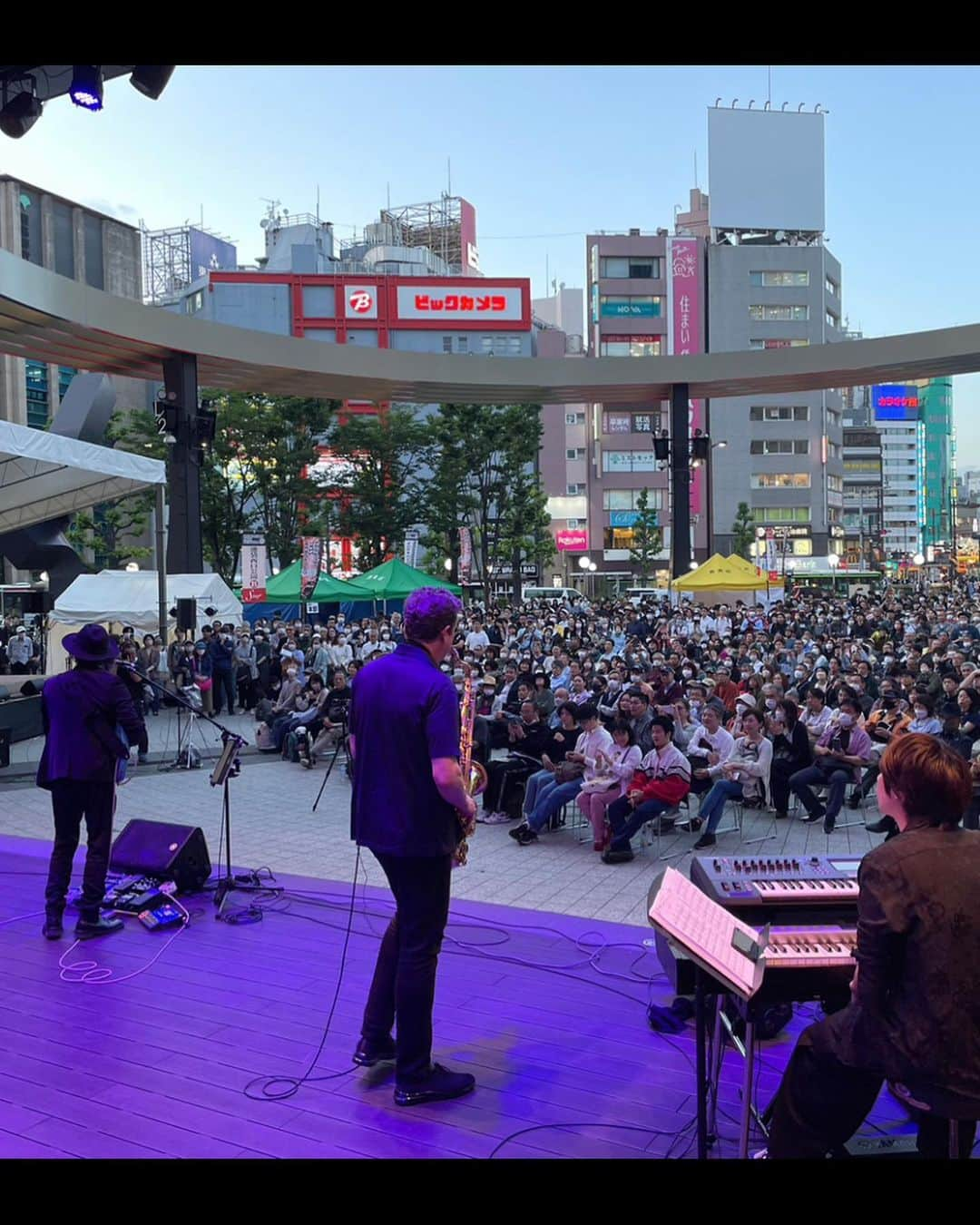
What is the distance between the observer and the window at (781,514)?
6488 centimetres

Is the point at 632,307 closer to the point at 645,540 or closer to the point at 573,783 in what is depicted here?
the point at 645,540

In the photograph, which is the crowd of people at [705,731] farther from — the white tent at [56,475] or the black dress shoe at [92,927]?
the white tent at [56,475]

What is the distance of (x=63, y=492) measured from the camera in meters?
17.0

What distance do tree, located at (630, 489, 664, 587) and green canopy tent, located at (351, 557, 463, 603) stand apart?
29.4m

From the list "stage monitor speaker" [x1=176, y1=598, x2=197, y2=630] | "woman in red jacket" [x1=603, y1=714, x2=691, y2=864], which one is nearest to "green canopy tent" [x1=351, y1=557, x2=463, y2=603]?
"stage monitor speaker" [x1=176, y1=598, x2=197, y2=630]

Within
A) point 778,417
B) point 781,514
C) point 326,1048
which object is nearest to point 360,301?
point 778,417

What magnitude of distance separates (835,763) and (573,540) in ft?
178

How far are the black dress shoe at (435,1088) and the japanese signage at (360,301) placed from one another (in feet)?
186

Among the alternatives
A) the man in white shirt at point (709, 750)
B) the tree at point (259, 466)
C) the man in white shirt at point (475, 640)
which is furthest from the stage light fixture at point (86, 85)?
the tree at point (259, 466)

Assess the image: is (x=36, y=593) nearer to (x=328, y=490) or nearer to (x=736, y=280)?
(x=328, y=490)

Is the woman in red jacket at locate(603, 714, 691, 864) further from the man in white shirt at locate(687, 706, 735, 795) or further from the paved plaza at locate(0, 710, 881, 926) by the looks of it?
the man in white shirt at locate(687, 706, 735, 795)
